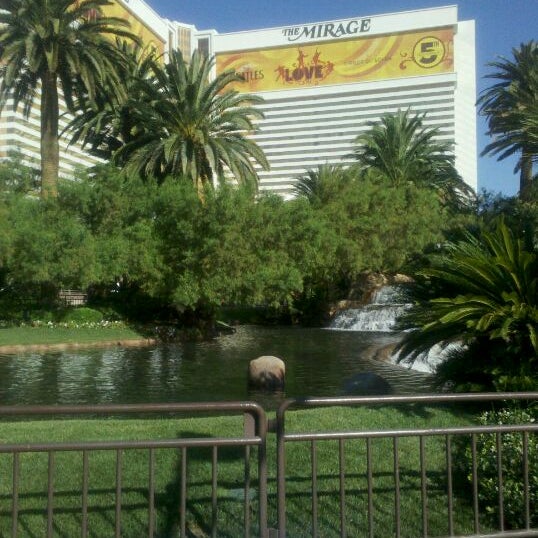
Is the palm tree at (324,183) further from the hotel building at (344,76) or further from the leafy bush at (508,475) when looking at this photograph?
the hotel building at (344,76)

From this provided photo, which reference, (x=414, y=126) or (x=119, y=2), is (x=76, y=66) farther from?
(x=119, y=2)

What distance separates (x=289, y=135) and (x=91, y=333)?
142 metres

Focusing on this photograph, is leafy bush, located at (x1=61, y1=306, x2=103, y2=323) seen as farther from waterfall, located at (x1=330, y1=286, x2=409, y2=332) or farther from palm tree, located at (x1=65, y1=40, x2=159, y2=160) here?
waterfall, located at (x1=330, y1=286, x2=409, y2=332)

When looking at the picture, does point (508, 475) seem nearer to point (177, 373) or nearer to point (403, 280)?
point (177, 373)

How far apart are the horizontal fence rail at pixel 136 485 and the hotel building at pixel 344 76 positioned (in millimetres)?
140412

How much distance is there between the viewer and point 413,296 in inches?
353

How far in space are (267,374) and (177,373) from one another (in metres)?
4.63

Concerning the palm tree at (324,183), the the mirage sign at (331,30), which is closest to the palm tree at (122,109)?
the palm tree at (324,183)

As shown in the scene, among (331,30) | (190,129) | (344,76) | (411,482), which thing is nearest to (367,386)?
(411,482)

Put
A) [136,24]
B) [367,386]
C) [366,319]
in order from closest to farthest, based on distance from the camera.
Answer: [367,386], [366,319], [136,24]

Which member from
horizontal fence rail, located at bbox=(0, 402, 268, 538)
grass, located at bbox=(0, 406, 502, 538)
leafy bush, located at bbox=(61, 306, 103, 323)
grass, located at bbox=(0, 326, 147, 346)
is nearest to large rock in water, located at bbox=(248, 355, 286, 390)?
grass, located at bbox=(0, 406, 502, 538)

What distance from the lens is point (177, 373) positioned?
19500 mm

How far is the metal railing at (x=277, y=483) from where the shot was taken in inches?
174

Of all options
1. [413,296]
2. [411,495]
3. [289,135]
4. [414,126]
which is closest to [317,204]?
[414,126]
